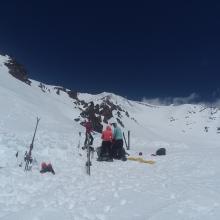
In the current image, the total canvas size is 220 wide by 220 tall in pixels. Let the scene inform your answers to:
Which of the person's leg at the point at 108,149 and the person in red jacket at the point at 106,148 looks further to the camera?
the person's leg at the point at 108,149

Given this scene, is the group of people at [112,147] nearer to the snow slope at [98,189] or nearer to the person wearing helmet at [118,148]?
the person wearing helmet at [118,148]

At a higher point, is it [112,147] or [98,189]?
[112,147]

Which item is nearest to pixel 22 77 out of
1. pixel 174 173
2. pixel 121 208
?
pixel 174 173

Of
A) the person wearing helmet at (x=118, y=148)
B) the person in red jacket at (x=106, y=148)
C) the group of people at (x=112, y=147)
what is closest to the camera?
the person in red jacket at (x=106, y=148)

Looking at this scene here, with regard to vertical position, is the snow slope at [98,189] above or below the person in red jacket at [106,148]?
below

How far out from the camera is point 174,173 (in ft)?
49.4

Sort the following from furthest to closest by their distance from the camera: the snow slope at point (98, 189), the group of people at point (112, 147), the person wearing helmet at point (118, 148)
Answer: the person wearing helmet at point (118, 148) → the group of people at point (112, 147) → the snow slope at point (98, 189)

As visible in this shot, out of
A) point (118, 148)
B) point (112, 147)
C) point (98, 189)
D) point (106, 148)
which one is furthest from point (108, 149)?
point (98, 189)

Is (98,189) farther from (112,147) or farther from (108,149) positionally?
(112,147)

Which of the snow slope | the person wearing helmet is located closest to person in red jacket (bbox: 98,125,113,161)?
the person wearing helmet

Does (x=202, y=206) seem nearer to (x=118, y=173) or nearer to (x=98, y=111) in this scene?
(x=118, y=173)

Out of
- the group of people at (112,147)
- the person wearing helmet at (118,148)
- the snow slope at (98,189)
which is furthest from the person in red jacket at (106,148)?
the snow slope at (98,189)

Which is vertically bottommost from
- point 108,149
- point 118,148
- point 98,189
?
point 98,189

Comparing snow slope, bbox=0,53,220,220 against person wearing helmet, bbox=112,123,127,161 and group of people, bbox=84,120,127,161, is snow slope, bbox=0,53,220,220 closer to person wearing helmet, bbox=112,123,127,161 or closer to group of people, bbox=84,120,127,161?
group of people, bbox=84,120,127,161
